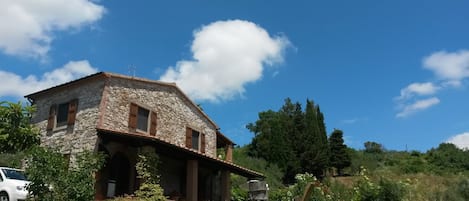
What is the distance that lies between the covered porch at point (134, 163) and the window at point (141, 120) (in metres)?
1.17

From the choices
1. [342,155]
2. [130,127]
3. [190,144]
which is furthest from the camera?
[342,155]

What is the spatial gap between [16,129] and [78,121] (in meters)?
3.79

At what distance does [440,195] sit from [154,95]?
43.1 ft

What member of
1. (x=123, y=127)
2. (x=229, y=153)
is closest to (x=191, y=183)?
(x=123, y=127)

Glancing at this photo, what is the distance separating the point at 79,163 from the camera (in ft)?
47.4

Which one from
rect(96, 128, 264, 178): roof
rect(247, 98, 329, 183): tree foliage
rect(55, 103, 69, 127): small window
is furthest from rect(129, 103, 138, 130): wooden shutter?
rect(247, 98, 329, 183): tree foliage

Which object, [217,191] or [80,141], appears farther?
[217,191]

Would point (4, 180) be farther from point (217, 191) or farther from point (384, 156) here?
point (384, 156)

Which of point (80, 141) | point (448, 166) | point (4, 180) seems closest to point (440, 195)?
point (80, 141)

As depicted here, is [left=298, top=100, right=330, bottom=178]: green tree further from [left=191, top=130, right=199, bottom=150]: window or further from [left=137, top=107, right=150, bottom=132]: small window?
[left=137, top=107, right=150, bottom=132]: small window

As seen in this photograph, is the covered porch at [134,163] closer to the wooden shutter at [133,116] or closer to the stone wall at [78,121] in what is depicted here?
the stone wall at [78,121]

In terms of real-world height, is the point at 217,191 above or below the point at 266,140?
below

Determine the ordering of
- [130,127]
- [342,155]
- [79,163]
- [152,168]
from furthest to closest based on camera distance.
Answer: [342,155], [130,127], [152,168], [79,163]

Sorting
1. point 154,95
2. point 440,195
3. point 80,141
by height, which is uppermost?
point 154,95
